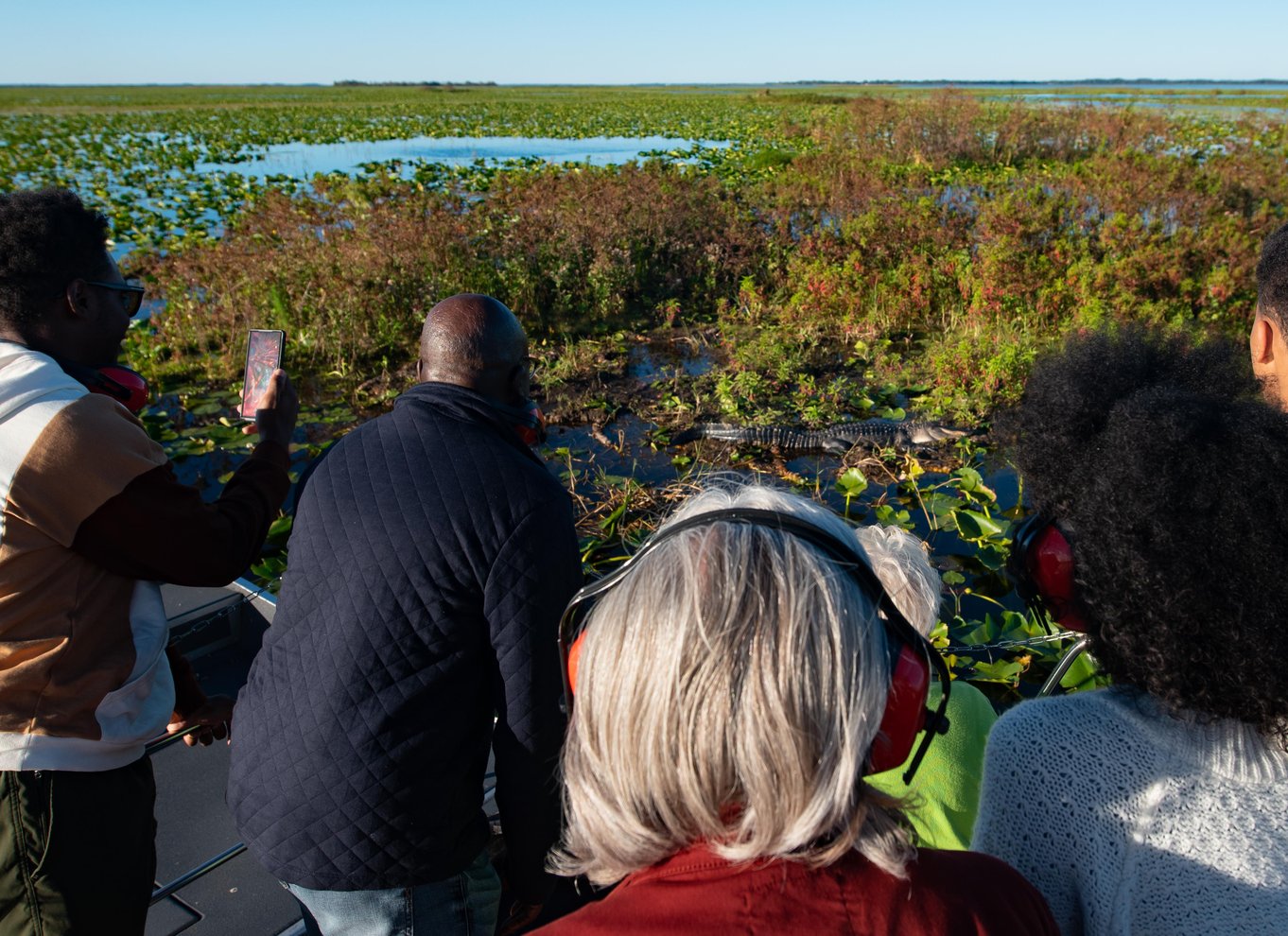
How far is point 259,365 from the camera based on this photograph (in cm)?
194

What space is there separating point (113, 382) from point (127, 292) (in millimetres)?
206

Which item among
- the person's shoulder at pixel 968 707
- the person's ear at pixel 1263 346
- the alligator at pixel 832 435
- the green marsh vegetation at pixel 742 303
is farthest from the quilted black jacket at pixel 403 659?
the alligator at pixel 832 435

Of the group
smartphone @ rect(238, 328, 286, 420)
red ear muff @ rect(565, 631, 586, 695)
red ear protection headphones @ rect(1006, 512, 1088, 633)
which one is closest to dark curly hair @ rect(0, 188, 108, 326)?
smartphone @ rect(238, 328, 286, 420)

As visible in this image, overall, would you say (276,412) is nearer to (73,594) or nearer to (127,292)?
(127,292)

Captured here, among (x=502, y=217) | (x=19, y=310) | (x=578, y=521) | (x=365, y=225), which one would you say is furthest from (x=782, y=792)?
(x=502, y=217)

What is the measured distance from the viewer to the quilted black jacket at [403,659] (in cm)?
127

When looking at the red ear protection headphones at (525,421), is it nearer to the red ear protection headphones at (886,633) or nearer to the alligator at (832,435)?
the red ear protection headphones at (886,633)

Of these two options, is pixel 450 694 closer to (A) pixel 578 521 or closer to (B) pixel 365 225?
(A) pixel 578 521

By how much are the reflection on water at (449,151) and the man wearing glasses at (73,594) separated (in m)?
18.3

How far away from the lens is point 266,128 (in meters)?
30.7

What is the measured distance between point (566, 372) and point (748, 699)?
617 cm

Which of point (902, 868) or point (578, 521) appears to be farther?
point (578, 521)

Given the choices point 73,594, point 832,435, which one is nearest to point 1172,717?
point 73,594

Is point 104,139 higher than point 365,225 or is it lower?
higher
